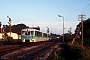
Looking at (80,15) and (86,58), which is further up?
(80,15)

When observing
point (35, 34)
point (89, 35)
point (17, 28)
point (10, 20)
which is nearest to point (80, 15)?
point (35, 34)

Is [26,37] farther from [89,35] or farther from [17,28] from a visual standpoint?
[17,28]

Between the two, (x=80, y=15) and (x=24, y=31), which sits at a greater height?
(x=80, y=15)

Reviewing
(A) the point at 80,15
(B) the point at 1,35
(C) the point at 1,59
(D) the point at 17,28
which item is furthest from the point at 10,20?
(D) the point at 17,28

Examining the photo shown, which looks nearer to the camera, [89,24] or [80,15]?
[80,15]

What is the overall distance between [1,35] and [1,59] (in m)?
70.8

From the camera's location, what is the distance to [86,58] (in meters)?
18.0

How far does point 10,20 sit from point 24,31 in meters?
19.4

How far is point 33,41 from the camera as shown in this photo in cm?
5719

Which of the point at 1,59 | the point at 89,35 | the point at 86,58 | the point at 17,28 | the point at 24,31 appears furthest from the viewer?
the point at 17,28

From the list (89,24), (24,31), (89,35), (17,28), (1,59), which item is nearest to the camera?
(1,59)

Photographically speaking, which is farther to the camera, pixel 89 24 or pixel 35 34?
pixel 89 24

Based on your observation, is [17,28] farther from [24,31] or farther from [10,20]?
[24,31]

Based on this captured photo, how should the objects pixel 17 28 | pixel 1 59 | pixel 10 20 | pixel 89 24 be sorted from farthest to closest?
pixel 17 28
pixel 89 24
pixel 10 20
pixel 1 59
